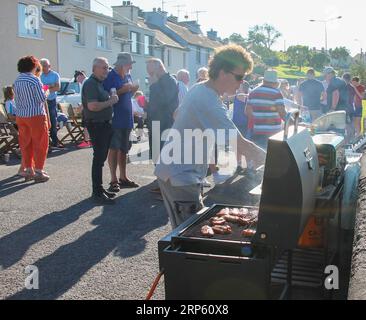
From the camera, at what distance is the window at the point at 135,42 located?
3589 cm

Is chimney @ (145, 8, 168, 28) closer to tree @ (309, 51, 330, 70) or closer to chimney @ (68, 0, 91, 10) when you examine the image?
chimney @ (68, 0, 91, 10)

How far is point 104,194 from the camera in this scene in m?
6.62

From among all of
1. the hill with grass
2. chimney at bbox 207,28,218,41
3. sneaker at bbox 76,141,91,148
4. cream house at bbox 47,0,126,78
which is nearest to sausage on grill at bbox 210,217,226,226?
sneaker at bbox 76,141,91,148

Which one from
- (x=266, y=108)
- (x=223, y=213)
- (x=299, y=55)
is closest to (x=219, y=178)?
(x=266, y=108)

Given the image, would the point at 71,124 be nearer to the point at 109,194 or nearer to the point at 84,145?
the point at 84,145

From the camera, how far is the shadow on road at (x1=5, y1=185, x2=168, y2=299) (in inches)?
159

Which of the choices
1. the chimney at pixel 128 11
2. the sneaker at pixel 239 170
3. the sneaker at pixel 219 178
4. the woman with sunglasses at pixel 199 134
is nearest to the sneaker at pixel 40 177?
the sneaker at pixel 219 178

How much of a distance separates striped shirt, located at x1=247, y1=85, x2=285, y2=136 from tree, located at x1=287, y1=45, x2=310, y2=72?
287 feet

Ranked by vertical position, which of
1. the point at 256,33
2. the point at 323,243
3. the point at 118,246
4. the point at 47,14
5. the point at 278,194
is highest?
the point at 256,33

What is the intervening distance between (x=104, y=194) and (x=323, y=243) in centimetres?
393

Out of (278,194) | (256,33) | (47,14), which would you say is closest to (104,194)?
(278,194)

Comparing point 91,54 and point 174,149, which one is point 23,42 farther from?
point 174,149

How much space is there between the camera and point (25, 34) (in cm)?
2256

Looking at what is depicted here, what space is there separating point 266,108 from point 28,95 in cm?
357
